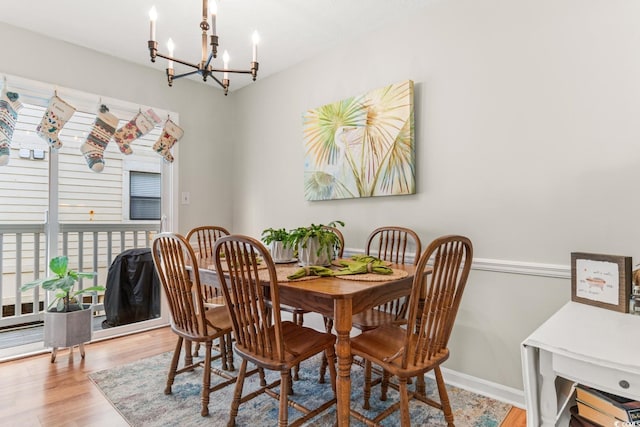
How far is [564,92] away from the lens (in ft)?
5.76

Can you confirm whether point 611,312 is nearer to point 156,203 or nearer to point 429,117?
point 429,117

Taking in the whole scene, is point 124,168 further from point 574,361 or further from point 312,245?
point 574,361

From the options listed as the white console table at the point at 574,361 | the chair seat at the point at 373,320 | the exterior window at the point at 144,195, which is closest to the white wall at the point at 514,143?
the chair seat at the point at 373,320

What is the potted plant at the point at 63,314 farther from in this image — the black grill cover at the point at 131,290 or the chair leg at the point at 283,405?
the chair leg at the point at 283,405

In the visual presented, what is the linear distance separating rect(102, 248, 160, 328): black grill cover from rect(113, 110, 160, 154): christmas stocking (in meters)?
0.96

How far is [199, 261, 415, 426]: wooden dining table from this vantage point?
1362 millimetres

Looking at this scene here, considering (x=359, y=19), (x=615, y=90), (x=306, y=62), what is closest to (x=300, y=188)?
(x=306, y=62)

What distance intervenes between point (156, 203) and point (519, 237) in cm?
305

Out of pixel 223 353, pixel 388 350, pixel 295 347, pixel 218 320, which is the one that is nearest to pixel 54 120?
pixel 218 320

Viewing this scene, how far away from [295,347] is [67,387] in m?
1.61

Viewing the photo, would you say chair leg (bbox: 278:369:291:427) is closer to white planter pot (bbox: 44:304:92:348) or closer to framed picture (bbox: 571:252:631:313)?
framed picture (bbox: 571:252:631:313)

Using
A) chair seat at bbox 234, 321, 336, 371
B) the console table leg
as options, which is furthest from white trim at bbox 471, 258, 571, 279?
chair seat at bbox 234, 321, 336, 371

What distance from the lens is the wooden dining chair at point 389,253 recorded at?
198cm

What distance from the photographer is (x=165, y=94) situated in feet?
10.8
